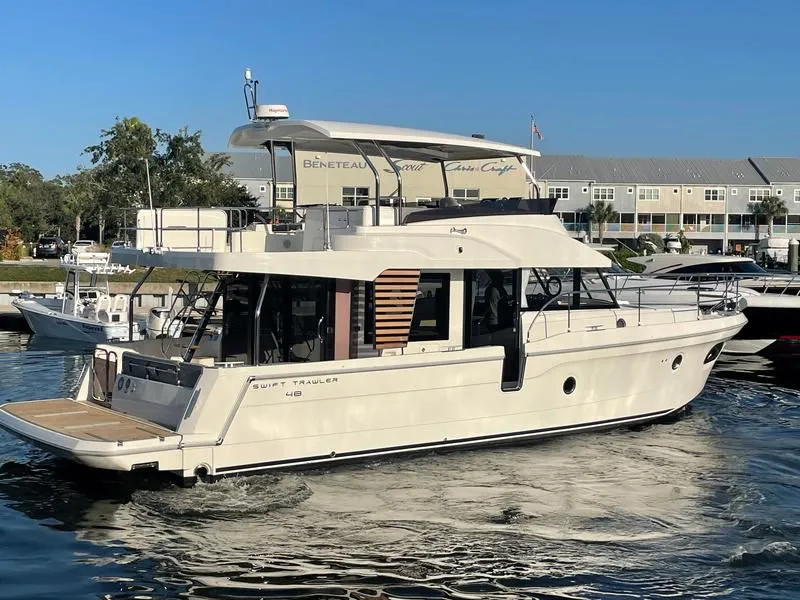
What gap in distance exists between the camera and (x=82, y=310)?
87.0 feet

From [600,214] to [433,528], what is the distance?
64518mm

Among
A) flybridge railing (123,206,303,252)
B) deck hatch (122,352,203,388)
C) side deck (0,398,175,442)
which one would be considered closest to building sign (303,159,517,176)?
flybridge railing (123,206,303,252)

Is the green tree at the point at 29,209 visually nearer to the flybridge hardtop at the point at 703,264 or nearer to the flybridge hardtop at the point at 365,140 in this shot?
the flybridge hardtop at the point at 703,264

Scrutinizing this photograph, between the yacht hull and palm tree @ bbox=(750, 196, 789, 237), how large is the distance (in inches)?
2577

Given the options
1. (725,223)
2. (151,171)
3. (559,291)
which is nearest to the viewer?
(559,291)

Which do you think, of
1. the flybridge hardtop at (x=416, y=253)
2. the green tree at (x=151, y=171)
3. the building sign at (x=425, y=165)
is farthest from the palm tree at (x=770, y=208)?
the flybridge hardtop at (x=416, y=253)

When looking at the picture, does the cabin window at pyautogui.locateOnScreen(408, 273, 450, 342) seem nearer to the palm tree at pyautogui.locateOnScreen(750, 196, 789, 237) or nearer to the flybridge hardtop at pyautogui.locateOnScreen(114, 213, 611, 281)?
the flybridge hardtop at pyautogui.locateOnScreen(114, 213, 611, 281)

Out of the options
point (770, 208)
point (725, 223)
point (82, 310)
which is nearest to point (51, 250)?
point (82, 310)

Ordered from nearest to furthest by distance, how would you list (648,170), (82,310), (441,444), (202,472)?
A: (202,472)
(441,444)
(82,310)
(648,170)

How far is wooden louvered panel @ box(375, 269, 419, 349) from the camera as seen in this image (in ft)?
33.3

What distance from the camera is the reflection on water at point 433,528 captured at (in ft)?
23.6

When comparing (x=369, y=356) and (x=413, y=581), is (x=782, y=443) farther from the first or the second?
(x=413, y=581)

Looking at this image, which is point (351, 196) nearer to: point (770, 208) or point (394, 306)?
point (394, 306)

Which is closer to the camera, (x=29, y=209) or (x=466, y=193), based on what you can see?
(x=466, y=193)
